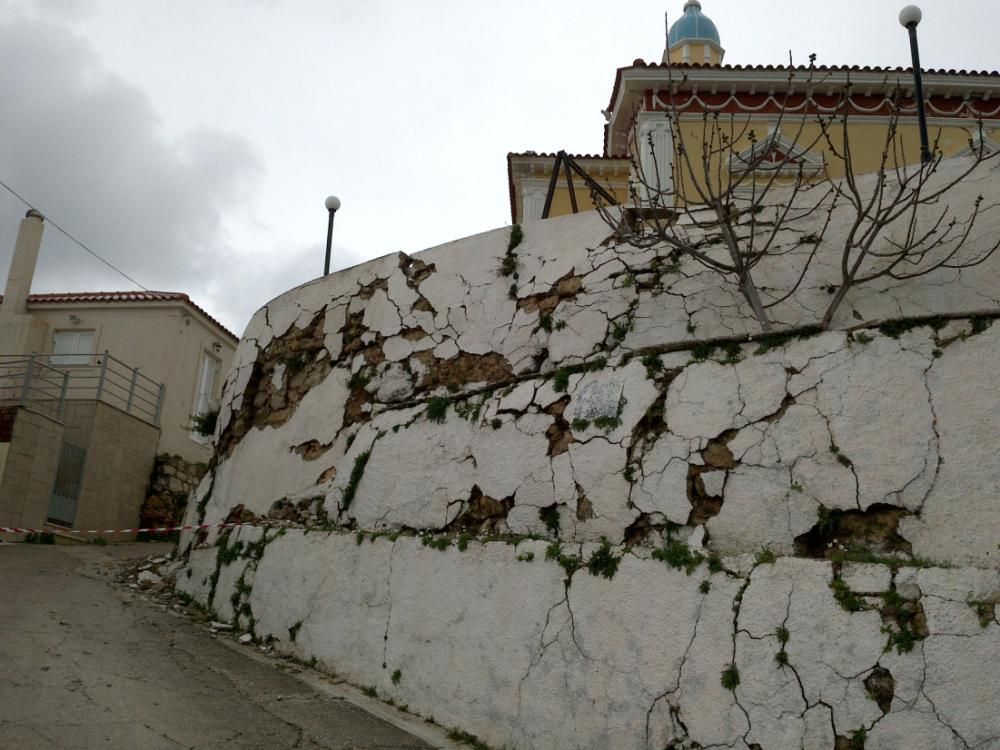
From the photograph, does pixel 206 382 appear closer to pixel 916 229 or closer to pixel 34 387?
pixel 34 387

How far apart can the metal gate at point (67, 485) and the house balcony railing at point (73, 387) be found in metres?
0.60

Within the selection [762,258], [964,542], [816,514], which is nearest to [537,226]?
[762,258]

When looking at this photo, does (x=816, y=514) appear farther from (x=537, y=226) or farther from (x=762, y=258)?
(x=537, y=226)

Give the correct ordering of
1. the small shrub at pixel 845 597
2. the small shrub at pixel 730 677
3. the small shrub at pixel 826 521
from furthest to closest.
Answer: the small shrub at pixel 826 521 → the small shrub at pixel 730 677 → the small shrub at pixel 845 597

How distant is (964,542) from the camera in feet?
12.0

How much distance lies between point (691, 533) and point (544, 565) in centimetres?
76

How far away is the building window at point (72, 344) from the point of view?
57.2 feet

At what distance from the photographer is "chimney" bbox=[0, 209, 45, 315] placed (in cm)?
1747

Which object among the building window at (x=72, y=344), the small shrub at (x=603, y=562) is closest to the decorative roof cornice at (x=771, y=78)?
the small shrub at (x=603, y=562)

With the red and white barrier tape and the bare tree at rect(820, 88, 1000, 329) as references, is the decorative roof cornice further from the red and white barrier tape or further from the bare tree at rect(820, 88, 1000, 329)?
the red and white barrier tape

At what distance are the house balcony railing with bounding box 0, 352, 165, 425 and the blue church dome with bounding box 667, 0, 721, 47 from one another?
12.6 metres

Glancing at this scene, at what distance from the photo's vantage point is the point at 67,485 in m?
12.4

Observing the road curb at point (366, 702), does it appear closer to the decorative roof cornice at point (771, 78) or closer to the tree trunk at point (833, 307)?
the tree trunk at point (833, 307)

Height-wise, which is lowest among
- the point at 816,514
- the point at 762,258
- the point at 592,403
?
the point at 816,514
